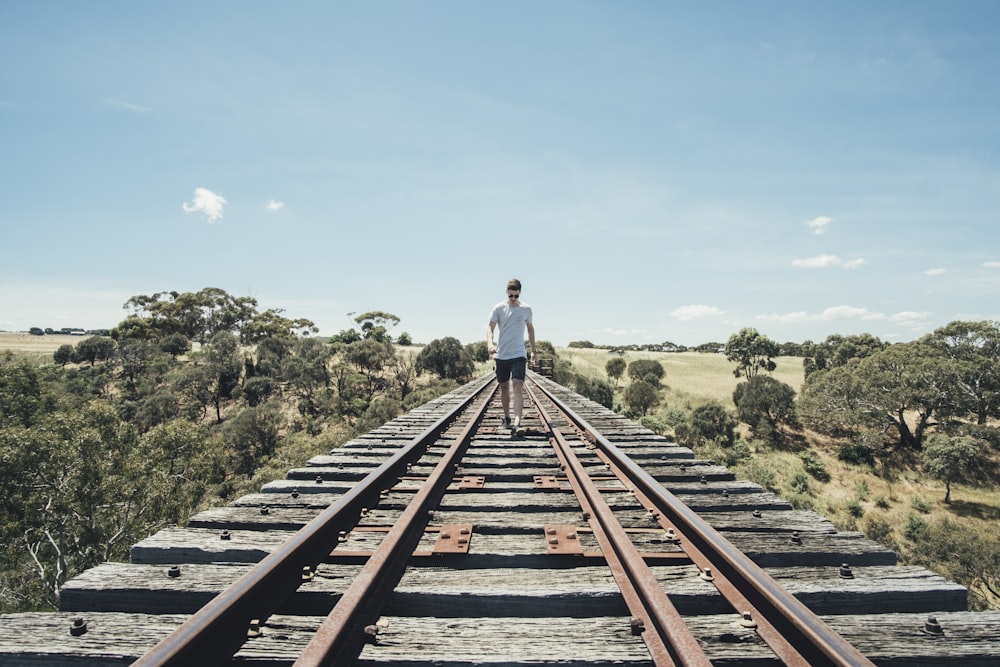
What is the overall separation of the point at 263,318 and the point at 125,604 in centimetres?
8239

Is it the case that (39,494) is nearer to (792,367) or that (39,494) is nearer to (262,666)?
(262,666)

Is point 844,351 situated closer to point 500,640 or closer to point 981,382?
point 981,382

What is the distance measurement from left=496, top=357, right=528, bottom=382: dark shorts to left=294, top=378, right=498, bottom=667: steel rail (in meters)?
3.14

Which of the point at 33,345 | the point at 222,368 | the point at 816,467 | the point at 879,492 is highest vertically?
the point at 33,345

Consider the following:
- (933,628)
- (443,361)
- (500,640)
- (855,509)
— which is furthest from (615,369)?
(500,640)

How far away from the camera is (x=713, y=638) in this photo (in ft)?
5.78

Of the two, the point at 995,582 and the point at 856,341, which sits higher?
the point at 856,341

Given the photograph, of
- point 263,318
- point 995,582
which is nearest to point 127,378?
A: point 263,318

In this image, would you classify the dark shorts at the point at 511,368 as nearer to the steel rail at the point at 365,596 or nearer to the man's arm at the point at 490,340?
the man's arm at the point at 490,340

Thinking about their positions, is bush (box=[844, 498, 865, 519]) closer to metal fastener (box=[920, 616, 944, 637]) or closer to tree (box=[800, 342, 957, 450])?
tree (box=[800, 342, 957, 450])

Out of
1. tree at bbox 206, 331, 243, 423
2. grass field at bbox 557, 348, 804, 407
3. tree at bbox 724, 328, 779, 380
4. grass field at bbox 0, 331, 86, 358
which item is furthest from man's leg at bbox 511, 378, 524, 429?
grass field at bbox 0, 331, 86, 358

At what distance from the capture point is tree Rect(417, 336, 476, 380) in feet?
159

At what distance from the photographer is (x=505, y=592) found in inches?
79.7

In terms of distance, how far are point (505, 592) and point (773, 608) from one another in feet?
3.73
